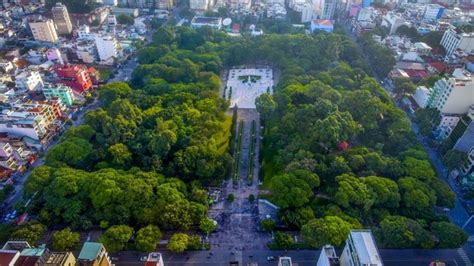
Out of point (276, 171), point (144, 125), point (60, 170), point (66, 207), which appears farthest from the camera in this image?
point (144, 125)

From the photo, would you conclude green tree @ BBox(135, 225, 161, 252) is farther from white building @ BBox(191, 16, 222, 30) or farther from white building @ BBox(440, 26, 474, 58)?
white building @ BBox(440, 26, 474, 58)

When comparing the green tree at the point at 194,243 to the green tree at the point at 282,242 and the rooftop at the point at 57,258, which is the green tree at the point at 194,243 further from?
the rooftop at the point at 57,258

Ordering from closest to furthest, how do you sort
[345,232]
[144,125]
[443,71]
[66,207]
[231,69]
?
[345,232]
[66,207]
[144,125]
[443,71]
[231,69]

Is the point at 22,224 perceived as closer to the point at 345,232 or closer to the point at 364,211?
the point at 345,232

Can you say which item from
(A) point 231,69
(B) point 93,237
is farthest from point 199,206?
(A) point 231,69

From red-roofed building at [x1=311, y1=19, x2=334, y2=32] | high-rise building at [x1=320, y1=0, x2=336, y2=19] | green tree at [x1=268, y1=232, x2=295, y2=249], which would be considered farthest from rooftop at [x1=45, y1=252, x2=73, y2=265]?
high-rise building at [x1=320, y1=0, x2=336, y2=19]

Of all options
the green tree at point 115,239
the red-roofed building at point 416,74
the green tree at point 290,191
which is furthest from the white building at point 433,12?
the green tree at point 115,239
